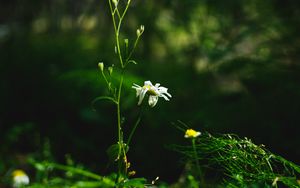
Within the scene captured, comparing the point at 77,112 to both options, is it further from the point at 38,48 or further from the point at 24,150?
the point at 38,48

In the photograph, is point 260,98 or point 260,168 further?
point 260,98

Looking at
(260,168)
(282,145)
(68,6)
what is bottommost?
(260,168)

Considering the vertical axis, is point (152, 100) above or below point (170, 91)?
below

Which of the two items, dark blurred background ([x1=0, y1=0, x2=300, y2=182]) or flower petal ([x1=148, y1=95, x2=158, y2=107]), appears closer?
flower petal ([x1=148, y1=95, x2=158, y2=107])

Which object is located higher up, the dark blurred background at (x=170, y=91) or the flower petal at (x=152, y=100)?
the dark blurred background at (x=170, y=91)

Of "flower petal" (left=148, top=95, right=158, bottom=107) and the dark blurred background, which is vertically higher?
the dark blurred background

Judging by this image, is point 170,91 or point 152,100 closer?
point 152,100

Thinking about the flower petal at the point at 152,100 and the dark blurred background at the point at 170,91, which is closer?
the flower petal at the point at 152,100

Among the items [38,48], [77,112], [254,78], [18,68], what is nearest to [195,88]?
[254,78]
